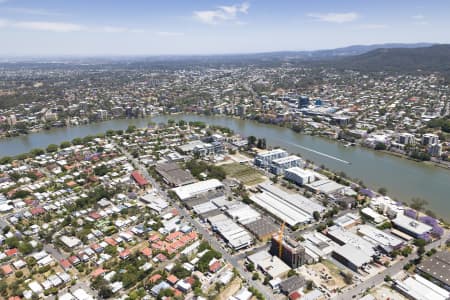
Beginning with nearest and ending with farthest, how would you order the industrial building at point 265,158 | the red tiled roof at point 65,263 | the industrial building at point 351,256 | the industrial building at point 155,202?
the industrial building at point 351,256 → the red tiled roof at point 65,263 → the industrial building at point 155,202 → the industrial building at point 265,158

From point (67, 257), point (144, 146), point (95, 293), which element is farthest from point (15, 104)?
point (95, 293)

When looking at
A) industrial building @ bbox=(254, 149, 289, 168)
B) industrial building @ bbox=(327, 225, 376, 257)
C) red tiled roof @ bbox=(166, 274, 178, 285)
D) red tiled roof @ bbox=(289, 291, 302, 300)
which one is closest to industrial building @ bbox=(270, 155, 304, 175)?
industrial building @ bbox=(254, 149, 289, 168)

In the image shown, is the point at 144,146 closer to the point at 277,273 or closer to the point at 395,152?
the point at 277,273

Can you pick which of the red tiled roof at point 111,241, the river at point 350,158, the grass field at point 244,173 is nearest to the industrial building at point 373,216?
the river at point 350,158

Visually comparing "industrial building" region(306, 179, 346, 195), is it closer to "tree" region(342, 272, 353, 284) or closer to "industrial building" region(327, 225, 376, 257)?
"industrial building" region(327, 225, 376, 257)

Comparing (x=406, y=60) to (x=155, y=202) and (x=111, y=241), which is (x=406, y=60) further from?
(x=111, y=241)

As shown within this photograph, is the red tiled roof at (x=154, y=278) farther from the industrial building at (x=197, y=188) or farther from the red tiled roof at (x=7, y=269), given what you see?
the industrial building at (x=197, y=188)
